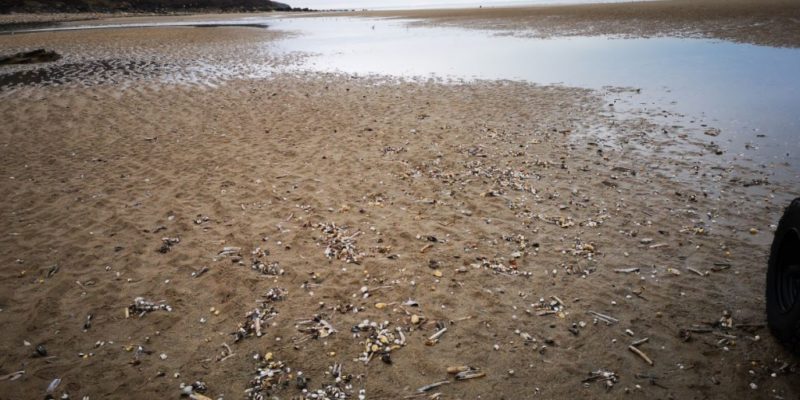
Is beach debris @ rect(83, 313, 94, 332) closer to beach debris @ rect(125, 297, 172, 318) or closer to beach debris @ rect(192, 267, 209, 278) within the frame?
beach debris @ rect(125, 297, 172, 318)

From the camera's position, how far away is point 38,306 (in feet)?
18.2

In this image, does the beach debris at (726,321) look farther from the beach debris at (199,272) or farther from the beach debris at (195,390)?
the beach debris at (199,272)

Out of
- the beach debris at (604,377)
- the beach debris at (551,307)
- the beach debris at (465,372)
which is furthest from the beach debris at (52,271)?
the beach debris at (604,377)

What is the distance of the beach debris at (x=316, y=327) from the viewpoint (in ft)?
16.6

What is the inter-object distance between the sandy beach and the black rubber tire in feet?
0.72

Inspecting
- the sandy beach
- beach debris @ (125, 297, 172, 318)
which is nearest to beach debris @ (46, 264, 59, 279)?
the sandy beach

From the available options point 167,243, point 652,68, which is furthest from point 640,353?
point 652,68

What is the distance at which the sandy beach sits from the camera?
14.9 ft

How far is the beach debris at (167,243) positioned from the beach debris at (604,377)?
6.45 meters

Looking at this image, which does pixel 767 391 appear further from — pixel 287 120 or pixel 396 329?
pixel 287 120

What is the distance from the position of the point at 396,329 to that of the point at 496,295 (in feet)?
4.97

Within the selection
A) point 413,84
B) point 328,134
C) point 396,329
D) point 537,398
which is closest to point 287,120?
point 328,134

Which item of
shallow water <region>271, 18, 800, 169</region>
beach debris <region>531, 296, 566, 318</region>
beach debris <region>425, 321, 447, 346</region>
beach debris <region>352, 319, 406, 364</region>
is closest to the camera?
beach debris <region>352, 319, 406, 364</region>

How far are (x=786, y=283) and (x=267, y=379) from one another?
6035 millimetres
